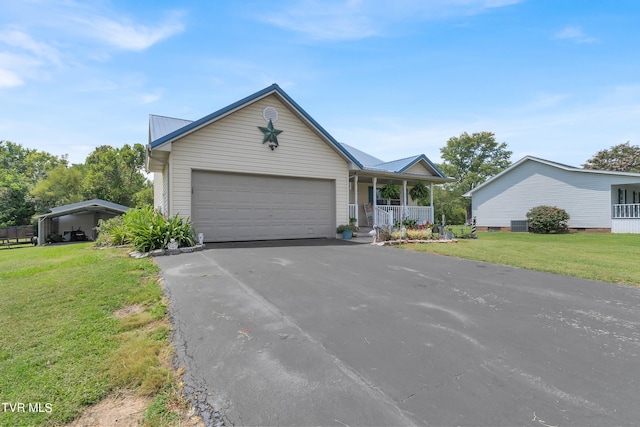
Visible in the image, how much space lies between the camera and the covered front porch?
565 inches

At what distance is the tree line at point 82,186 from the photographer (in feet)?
82.5

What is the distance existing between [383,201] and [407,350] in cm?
1471

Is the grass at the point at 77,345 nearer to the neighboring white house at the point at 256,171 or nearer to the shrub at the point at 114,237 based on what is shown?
the neighboring white house at the point at 256,171

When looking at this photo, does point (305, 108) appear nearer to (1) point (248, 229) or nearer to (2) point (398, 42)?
(2) point (398, 42)

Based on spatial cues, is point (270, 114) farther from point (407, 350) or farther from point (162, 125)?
point (407, 350)

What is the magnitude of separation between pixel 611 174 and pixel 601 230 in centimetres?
352

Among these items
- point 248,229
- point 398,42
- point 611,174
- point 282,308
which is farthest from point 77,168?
point 611,174

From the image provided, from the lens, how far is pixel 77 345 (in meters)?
2.73

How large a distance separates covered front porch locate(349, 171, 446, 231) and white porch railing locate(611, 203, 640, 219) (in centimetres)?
1188

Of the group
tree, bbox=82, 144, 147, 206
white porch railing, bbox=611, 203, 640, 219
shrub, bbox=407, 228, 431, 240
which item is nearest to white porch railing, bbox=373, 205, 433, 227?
shrub, bbox=407, 228, 431, 240

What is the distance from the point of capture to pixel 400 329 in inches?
123

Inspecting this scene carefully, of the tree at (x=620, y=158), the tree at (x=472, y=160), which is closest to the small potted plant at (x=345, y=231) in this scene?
the tree at (x=472, y=160)

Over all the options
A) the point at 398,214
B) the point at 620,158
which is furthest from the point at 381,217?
the point at 620,158

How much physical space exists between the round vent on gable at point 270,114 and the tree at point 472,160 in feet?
117
